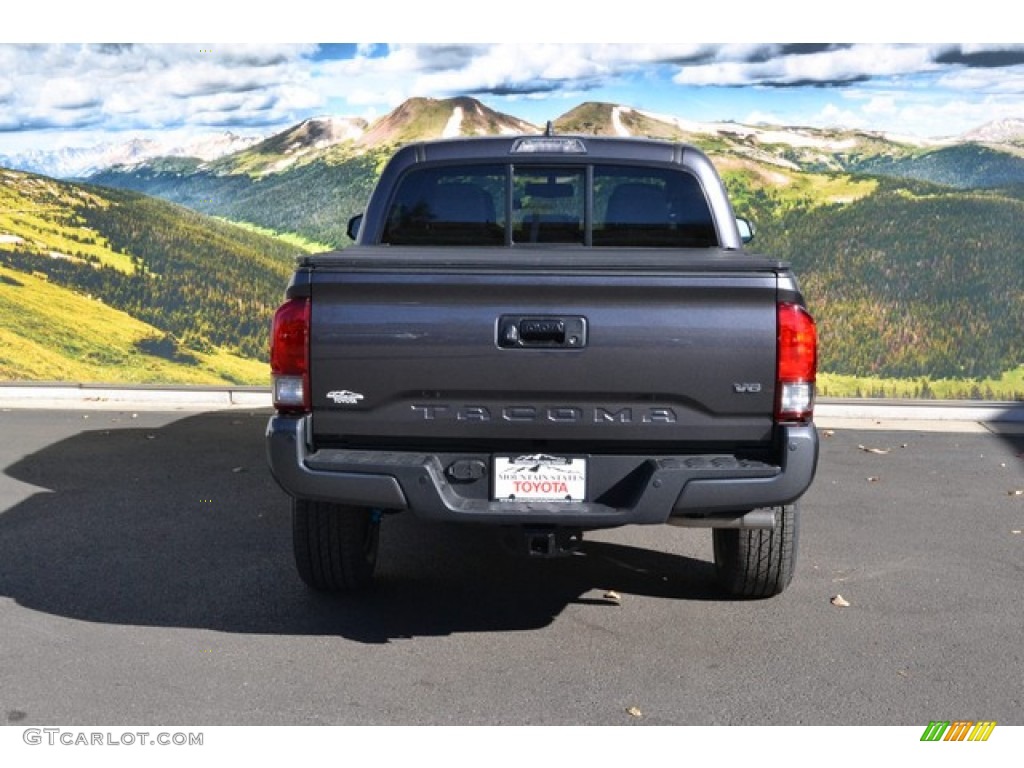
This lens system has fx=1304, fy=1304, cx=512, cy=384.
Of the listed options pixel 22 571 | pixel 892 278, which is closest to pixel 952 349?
pixel 892 278

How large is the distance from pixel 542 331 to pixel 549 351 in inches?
3.0

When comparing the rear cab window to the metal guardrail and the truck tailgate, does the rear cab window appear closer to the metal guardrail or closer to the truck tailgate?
the truck tailgate

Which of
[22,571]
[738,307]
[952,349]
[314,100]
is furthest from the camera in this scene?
[314,100]

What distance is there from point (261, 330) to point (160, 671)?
772cm

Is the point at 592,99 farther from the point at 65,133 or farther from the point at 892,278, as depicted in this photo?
the point at 65,133

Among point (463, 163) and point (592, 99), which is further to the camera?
point (592, 99)

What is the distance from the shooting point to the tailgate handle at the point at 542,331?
4.75 m

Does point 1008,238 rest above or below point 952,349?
above

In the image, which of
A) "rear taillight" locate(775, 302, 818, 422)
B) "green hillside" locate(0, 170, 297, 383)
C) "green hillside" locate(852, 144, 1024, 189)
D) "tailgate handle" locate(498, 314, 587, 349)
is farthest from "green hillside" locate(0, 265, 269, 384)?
"rear taillight" locate(775, 302, 818, 422)

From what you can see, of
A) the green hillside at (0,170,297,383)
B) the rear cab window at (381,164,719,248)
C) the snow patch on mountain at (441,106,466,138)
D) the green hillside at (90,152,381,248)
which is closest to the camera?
the rear cab window at (381,164,719,248)

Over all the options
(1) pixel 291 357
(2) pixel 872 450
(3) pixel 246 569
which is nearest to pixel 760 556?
(1) pixel 291 357

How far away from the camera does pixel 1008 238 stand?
38.4 ft

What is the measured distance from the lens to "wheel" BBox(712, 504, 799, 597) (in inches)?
219
